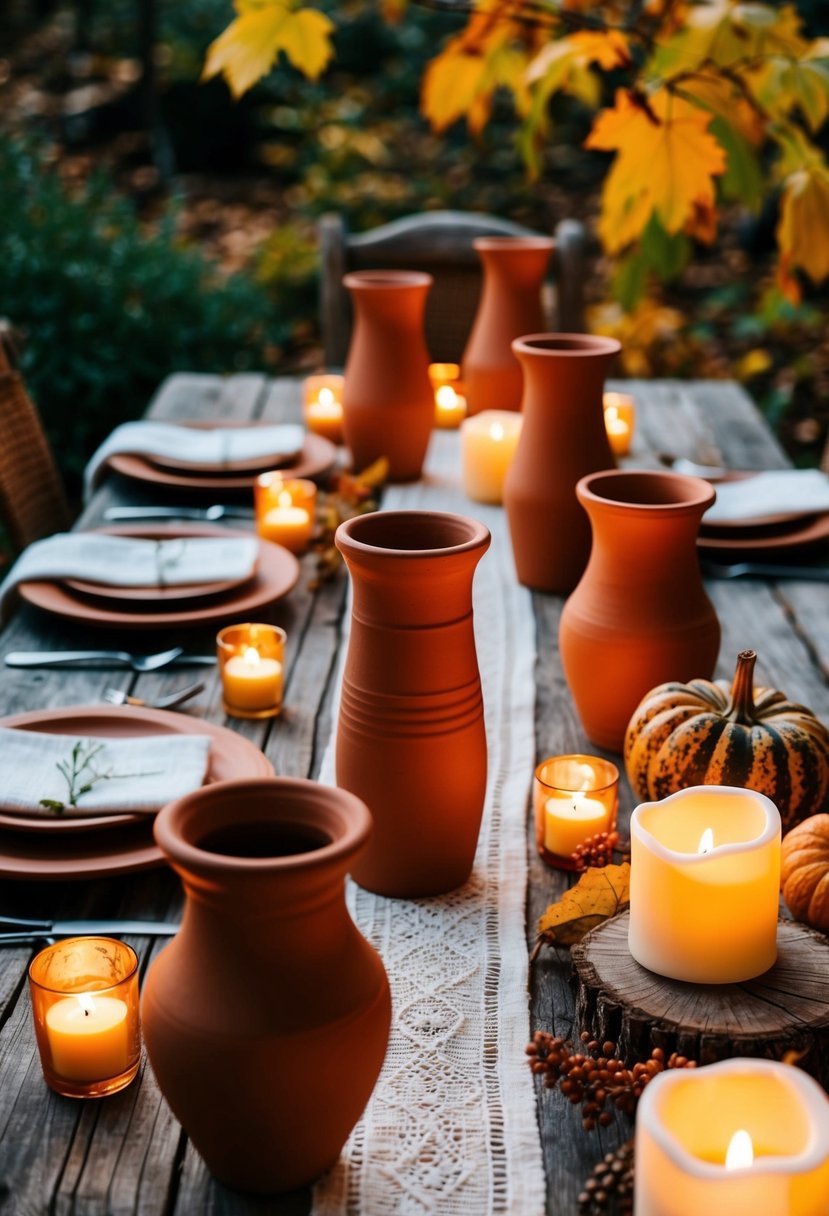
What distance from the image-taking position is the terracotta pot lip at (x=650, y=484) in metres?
1.19

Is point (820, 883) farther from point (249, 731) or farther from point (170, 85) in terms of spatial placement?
point (170, 85)

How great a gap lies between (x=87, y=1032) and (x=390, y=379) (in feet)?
4.27

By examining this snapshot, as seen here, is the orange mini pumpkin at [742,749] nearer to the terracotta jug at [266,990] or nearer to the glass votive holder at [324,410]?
the terracotta jug at [266,990]

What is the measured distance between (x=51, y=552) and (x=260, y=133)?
538 cm

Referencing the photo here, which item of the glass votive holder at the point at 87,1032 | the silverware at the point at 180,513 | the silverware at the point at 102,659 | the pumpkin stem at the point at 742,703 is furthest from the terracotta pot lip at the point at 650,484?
the silverware at the point at 180,513

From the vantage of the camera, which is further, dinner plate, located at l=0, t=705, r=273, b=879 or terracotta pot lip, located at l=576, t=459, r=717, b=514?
terracotta pot lip, located at l=576, t=459, r=717, b=514

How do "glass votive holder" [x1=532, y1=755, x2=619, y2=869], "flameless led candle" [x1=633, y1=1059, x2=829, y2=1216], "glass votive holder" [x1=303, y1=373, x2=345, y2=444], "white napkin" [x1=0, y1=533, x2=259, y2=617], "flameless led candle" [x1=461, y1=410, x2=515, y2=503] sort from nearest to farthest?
"flameless led candle" [x1=633, y1=1059, x2=829, y2=1216]
"glass votive holder" [x1=532, y1=755, x2=619, y2=869]
"white napkin" [x1=0, y1=533, x2=259, y2=617]
"flameless led candle" [x1=461, y1=410, x2=515, y2=503]
"glass votive holder" [x1=303, y1=373, x2=345, y2=444]

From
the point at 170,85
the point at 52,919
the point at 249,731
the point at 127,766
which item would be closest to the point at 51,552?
the point at 249,731

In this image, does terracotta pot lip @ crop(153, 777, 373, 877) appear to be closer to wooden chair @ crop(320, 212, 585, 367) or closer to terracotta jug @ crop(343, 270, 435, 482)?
terracotta jug @ crop(343, 270, 435, 482)

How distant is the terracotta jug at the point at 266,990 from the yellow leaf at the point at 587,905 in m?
0.24

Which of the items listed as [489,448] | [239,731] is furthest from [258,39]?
[239,731]

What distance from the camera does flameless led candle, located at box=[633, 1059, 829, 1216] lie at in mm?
618

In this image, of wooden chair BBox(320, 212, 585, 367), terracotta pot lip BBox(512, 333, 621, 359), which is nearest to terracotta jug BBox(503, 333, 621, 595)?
terracotta pot lip BBox(512, 333, 621, 359)

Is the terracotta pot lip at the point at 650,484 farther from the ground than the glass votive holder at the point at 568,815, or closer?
farther from the ground
